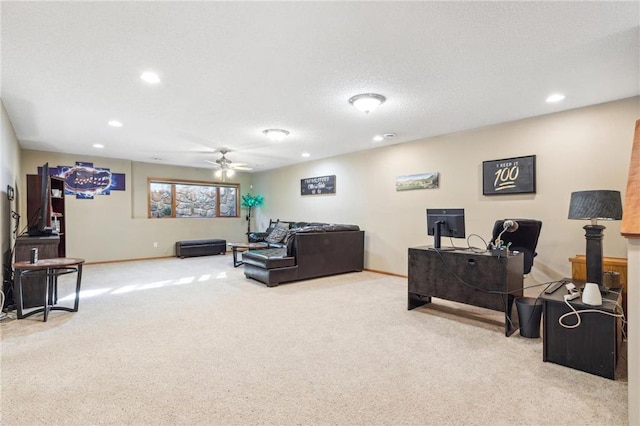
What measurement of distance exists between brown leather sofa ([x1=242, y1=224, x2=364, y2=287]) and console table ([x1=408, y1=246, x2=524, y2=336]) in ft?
6.59

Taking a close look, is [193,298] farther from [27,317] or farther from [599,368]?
[599,368]

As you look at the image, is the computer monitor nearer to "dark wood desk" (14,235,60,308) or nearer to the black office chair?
the black office chair

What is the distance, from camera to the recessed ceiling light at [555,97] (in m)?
3.44

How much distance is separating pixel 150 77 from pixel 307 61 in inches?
59.6

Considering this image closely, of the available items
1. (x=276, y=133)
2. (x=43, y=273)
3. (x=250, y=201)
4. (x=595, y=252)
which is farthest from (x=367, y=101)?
(x=250, y=201)

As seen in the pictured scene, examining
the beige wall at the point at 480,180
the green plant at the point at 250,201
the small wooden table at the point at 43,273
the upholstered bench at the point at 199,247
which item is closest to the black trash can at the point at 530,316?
the beige wall at the point at 480,180

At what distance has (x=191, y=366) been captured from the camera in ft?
7.78

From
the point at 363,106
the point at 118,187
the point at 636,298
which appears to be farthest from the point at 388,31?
the point at 118,187

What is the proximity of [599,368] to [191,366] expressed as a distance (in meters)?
2.92

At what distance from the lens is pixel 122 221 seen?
7586 mm

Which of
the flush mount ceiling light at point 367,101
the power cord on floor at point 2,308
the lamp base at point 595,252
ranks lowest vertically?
the power cord on floor at point 2,308

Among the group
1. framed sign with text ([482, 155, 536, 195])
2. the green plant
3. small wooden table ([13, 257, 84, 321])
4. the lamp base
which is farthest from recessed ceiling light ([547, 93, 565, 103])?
the green plant

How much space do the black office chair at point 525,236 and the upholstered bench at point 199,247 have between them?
21.8 ft

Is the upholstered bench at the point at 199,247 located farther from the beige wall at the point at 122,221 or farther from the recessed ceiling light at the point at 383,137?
the recessed ceiling light at the point at 383,137
